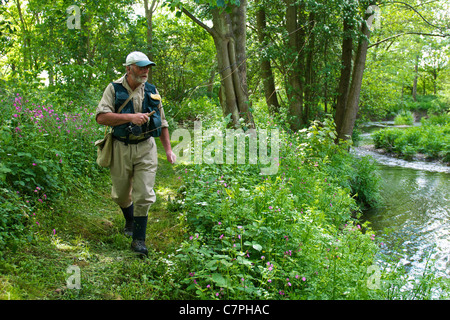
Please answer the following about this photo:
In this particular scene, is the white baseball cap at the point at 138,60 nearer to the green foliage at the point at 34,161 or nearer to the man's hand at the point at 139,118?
Result: the man's hand at the point at 139,118

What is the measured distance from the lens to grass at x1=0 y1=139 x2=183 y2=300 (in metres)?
3.03

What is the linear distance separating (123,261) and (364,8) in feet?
32.8

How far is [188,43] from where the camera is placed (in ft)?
52.7

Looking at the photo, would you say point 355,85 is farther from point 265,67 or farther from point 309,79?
point 265,67

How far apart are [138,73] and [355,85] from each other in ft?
30.2

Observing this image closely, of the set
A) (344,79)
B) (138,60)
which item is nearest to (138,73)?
(138,60)

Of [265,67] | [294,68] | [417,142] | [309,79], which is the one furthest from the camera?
[417,142]

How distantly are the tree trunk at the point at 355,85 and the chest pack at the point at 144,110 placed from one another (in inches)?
331

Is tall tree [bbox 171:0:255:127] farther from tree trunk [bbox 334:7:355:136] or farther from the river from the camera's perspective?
tree trunk [bbox 334:7:355:136]

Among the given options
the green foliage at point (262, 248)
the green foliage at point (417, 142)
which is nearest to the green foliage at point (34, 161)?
the green foliage at point (262, 248)

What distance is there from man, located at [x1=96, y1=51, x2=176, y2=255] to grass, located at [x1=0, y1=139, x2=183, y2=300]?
343mm

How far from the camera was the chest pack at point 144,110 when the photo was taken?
12.7ft

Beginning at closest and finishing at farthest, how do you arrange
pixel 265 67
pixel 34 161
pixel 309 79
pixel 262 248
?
pixel 262 248 < pixel 34 161 < pixel 309 79 < pixel 265 67

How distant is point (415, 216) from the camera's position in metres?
8.08
